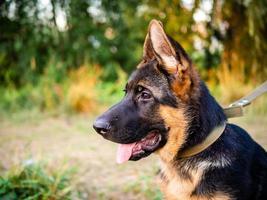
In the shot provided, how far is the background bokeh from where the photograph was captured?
632 centimetres

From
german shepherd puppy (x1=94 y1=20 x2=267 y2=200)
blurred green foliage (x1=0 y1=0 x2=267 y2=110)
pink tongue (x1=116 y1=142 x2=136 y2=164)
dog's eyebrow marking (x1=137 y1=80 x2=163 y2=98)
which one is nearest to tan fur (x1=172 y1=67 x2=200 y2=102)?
german shepherd puppy (x1=94 y1=20 x2=267 y2=200)

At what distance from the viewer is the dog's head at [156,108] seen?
13.5 feet

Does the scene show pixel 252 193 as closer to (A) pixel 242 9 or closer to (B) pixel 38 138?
(B) pixel 38 138

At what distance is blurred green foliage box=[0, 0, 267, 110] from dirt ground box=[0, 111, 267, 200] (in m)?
1.41

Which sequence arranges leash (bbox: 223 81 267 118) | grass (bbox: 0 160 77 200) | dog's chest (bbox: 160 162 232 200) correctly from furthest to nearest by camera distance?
1. grass (bbox: 0 160 77 200)
2. leash (bbox: 223 81 267 118)
3. dog's chest (bbox: 160 162 232 200)

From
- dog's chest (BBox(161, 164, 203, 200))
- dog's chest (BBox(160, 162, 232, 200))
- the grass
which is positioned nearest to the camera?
dog's chest (BBox(160, 162, 232, 200))

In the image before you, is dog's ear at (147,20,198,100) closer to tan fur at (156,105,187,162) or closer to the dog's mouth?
tan fur at (156,105,187,162)

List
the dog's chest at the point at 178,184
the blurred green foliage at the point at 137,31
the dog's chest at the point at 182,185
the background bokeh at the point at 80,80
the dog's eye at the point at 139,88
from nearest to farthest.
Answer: the dog's chest at the point at 182,185, the dog's chest at the point at 178,184, the dog's eye at the point at 139,88, the background bokeh at the point at 80,80, the blurred green foliage at the point at 137,31

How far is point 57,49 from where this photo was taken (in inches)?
453

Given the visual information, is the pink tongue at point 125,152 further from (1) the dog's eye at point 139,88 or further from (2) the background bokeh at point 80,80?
(2) the background bokeh at point 80,80

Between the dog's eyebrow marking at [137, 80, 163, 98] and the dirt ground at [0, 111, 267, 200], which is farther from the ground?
the dog's eyebrow marking at [137, 80, 163, 98]

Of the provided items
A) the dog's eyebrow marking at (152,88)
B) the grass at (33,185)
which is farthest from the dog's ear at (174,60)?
the grass at (33,185)

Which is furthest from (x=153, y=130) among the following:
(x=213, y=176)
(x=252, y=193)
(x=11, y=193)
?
(x=11, y=193)

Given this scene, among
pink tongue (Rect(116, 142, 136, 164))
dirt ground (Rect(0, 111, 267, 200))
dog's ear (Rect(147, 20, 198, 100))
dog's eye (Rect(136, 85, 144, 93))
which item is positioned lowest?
dirt ground (Rect(0, 111, 267, 200))
